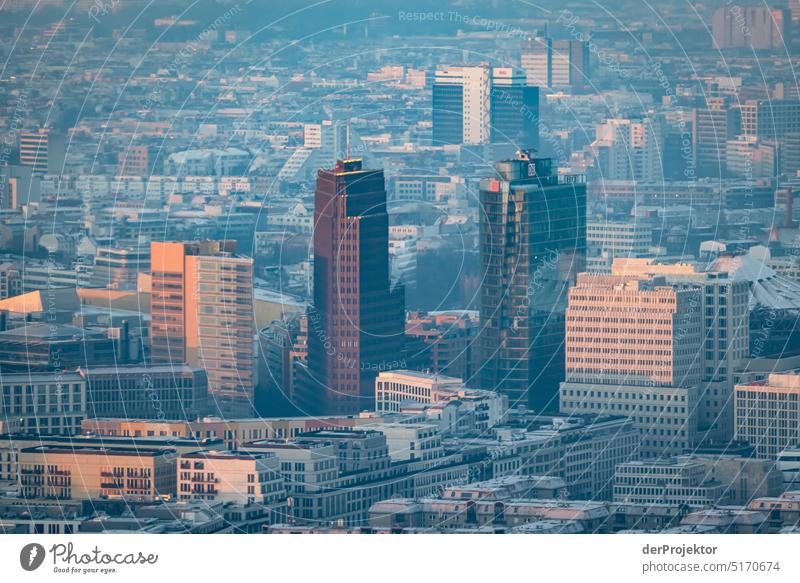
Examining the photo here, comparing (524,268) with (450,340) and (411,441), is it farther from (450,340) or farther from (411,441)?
(411,441)

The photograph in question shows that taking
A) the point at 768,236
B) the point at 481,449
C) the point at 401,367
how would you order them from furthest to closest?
1. the point at 768,236
2. the point at 401,367
3. the point at 481,449

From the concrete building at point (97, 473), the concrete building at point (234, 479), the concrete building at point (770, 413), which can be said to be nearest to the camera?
the concrete building at point (234, 479)

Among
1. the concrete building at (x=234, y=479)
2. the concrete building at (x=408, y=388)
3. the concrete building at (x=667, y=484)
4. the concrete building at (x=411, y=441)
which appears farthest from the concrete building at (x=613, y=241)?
the concrete building at (x=234, y=479)

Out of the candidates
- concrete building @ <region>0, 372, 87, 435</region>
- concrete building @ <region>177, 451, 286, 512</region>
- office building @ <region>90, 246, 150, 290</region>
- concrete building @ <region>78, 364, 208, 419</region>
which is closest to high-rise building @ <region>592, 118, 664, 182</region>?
office building @ <region>90, 246, 150, 290</region>

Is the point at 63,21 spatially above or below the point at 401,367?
above

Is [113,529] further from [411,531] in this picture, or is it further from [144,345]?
[144,345]

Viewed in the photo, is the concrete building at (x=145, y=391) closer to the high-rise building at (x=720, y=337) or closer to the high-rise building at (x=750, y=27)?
the high-rise building at (x=720, y=337)

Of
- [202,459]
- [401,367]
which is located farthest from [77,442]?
[401,367]
